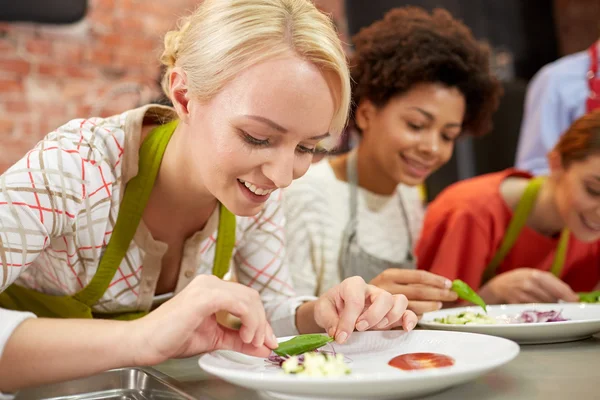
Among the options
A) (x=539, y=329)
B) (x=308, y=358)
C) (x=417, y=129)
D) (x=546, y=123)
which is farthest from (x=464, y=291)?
(x=546, y=123)

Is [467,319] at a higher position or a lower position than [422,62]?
lower

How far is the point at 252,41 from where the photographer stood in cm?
107

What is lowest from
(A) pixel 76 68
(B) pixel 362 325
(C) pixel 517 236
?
(B) pixel 362 325

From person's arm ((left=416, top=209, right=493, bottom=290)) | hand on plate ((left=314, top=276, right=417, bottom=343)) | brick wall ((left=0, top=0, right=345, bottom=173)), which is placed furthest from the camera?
brick wall ((left=0, top=0, right=345, bottom=173))

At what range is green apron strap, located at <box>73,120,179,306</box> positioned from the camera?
1.21m

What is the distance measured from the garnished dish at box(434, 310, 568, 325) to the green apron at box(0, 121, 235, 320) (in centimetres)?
58

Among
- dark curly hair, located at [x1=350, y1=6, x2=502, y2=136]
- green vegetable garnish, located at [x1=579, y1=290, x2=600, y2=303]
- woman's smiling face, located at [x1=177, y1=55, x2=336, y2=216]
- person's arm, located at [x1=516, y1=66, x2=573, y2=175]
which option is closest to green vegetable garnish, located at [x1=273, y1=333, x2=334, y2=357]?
woman's smiling face, located at [x1=177, y1=55, x2=336, y2=216]

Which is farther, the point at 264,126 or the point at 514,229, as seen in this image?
the point at 514,229

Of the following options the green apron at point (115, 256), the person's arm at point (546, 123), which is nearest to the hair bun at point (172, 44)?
the green apron at point (115, 256)

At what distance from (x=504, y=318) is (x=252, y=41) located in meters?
0.68

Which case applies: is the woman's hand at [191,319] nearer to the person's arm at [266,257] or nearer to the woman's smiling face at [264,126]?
the woman's smiling face at [264,126]

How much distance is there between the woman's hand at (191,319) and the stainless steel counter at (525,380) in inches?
2.5

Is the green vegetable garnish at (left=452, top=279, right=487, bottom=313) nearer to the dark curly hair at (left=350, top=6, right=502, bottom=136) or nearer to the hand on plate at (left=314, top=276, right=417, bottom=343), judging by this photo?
the hand on plate at (left=314, top=276, right=417, bottom=343)

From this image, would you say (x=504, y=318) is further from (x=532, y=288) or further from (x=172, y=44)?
(x=172, y=44)
